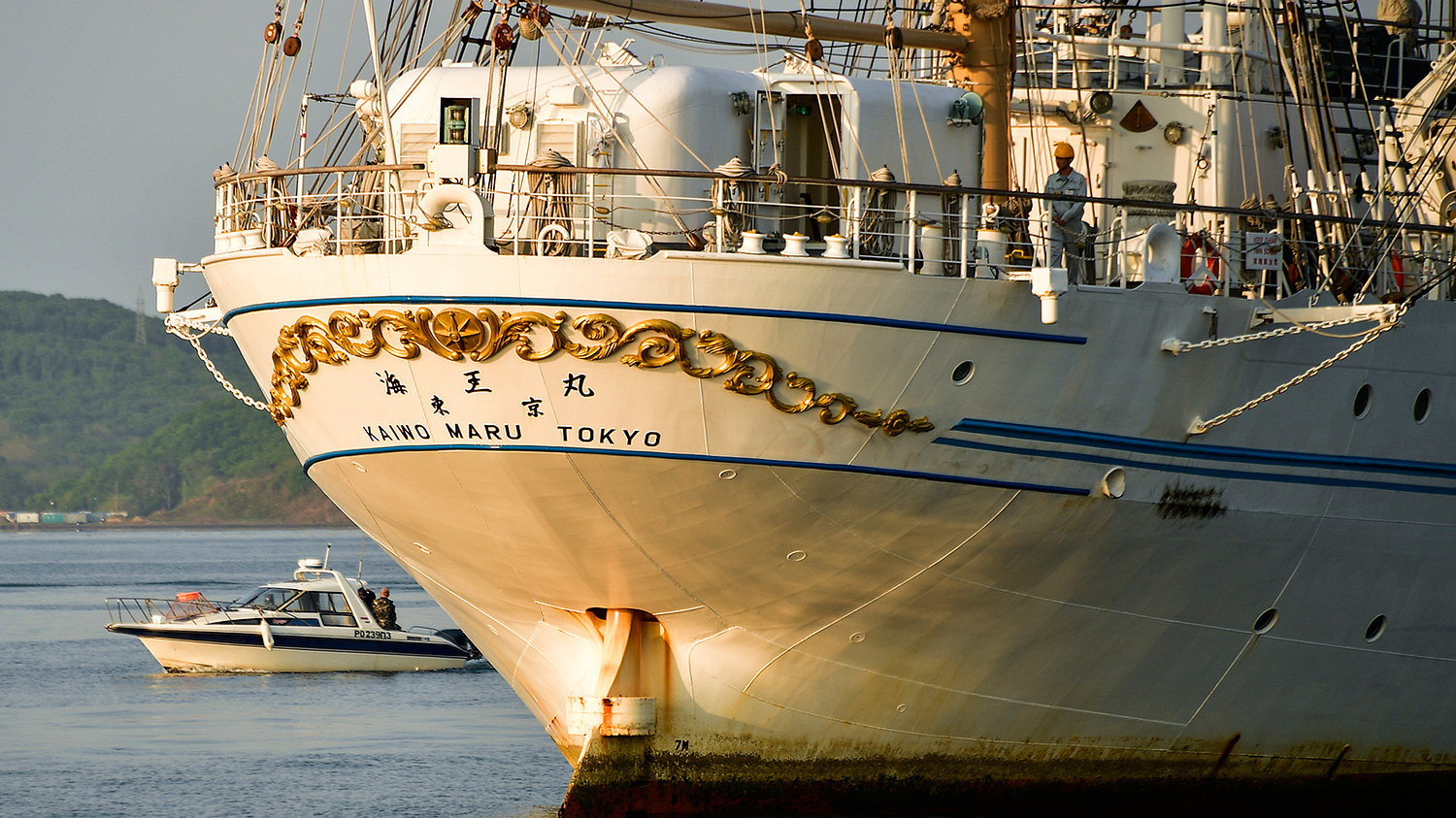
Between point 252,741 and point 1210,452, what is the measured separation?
15.0m

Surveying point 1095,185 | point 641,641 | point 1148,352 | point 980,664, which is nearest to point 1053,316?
point 1148,352

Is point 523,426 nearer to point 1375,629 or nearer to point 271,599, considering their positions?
point 1375,629

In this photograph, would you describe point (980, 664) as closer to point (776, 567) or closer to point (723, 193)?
point (776, 567)

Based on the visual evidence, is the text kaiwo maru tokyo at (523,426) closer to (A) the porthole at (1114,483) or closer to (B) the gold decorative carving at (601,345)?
(B) the gold decorative carving at (601,345)

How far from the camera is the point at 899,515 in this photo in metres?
14.7

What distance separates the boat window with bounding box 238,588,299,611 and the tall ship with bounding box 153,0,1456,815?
16741mm

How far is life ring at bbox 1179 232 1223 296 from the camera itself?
15.5 m

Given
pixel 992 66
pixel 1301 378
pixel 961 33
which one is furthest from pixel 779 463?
pixel 961 33

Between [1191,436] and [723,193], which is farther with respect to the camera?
[1191,436]

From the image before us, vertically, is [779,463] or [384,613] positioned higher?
[779,463]

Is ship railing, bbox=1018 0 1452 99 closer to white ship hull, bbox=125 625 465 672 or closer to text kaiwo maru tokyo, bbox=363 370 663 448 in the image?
text kaiwo maru tokyo, bbox=363 370 663 448

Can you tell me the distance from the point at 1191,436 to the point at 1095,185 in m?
4.94

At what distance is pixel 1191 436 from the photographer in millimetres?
15438

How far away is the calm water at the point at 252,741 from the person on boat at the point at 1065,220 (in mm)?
8560
